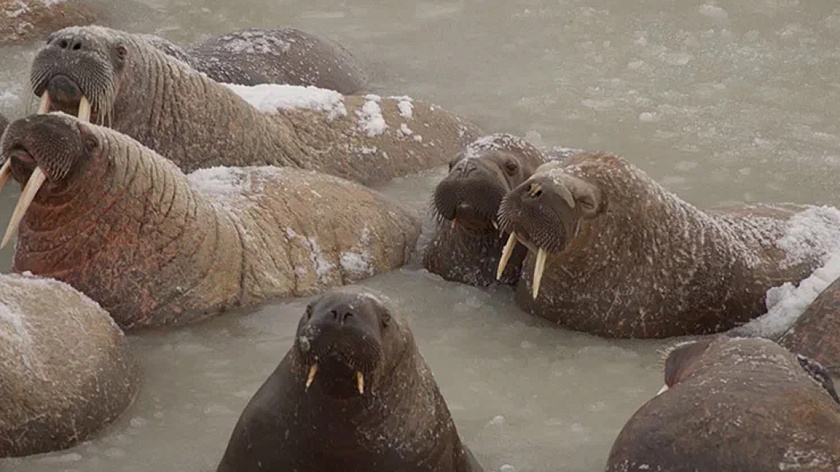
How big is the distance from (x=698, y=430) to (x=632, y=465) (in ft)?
0.83

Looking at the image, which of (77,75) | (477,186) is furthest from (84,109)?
(477,186)

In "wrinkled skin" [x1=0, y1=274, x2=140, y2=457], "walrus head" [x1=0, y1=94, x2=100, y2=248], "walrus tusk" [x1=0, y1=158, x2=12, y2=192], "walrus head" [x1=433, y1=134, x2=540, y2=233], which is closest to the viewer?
"wrinkled skin" [x1=0, y1=274, x2=140, y2=457]

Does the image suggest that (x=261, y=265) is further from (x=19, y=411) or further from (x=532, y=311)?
(x=19, y=411)

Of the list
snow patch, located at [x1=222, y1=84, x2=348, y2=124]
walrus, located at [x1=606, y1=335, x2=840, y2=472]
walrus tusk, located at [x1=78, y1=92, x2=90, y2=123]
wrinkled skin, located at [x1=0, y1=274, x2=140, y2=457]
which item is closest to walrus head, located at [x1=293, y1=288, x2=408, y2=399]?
walrus, located at [x1=606, y1=335, x2=840, y2=472]

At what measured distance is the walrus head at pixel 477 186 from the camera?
8.43 metres

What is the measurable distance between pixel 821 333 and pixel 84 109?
12.1 feet

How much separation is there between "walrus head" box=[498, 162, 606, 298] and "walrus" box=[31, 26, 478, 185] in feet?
6.89

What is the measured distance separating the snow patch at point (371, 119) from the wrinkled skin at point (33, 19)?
356cm

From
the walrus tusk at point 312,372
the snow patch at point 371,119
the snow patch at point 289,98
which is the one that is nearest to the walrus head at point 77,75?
the snow patch at point 289,98

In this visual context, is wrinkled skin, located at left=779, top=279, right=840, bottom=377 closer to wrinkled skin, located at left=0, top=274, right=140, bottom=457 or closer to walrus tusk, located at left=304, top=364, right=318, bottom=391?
walrus tusk, located at left=304, top=364, right=318, bottom=391

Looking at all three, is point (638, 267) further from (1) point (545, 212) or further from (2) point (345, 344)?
(2) point (345, 344)

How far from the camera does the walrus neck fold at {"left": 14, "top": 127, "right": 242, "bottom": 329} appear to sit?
7.75 meters

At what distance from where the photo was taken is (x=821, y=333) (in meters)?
7.59

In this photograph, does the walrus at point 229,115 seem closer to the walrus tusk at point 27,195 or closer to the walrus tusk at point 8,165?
the walrus tusk at point 8,165
